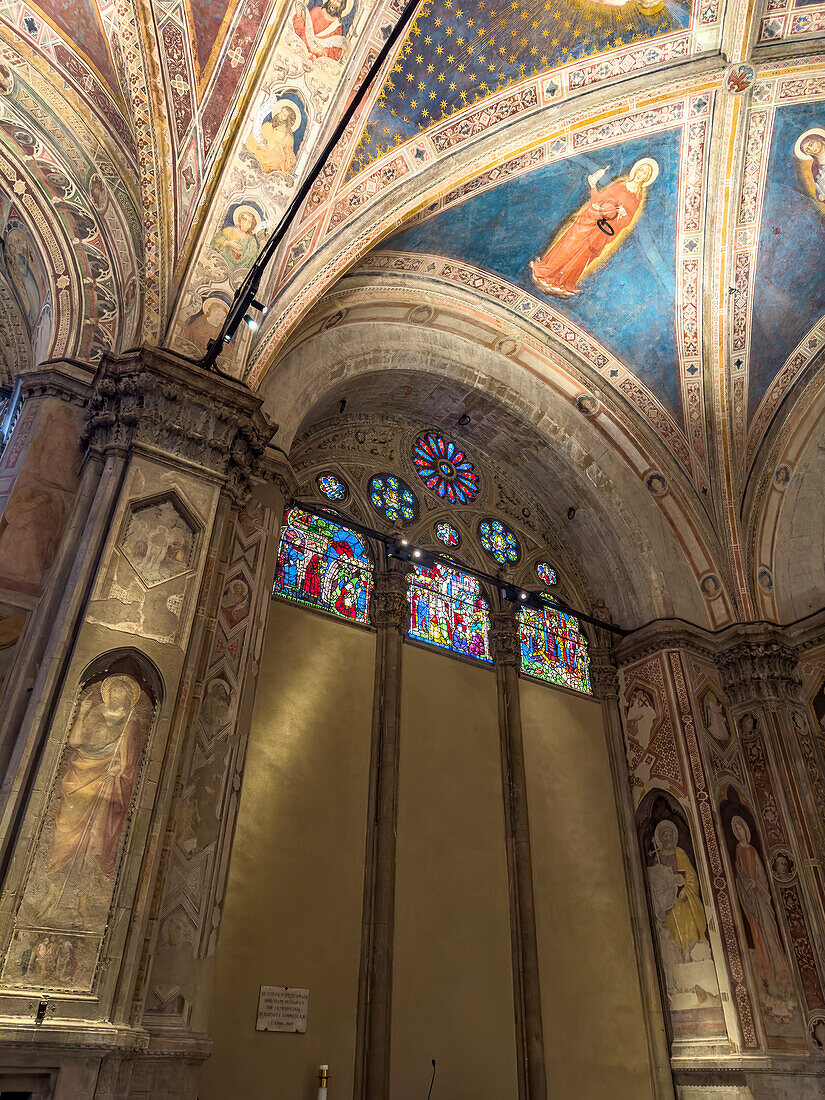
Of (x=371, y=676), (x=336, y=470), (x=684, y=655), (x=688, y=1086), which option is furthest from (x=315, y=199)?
(x=688, y=1086)

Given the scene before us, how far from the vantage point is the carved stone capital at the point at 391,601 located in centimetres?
994

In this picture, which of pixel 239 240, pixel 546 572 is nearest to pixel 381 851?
pixel 546 572

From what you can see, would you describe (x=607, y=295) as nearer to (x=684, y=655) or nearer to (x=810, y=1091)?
(x=684, y=655)

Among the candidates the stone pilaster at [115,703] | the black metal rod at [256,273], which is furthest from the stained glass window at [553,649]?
the black metal rod at [256,273]

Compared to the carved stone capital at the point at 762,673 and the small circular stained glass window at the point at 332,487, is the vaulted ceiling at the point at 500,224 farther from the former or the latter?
the small circular stained glass window at the point at 332,487

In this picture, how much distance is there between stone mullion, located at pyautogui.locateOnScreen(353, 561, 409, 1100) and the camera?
24.0 feet

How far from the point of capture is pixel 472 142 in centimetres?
930

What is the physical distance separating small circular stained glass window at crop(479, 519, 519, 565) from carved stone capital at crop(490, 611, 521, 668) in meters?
1.17

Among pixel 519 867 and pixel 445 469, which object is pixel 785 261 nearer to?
pixel 445 469

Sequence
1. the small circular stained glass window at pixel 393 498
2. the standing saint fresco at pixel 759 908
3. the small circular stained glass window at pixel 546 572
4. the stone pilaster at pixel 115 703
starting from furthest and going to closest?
1. the small circular stained glass window at pixel 546 572
2. the small circular stained glass window at pixel 393 498
3. the standing saint fresco at pixel 759 908
4. the stone pilaster at pixel 115 703

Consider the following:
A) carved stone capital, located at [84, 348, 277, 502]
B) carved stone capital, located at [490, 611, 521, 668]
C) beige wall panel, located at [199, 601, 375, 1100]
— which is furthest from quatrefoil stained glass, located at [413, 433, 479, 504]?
carved stone capital, located at [84, 348, 277, 502]

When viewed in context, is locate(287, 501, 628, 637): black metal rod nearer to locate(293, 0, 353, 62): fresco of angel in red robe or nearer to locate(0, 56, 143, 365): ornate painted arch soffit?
locate(0, 56, 143, 365): ornate painted arch soffit

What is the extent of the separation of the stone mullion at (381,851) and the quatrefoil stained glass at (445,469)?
2.22 meters

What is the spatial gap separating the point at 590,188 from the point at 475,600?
231 inches
